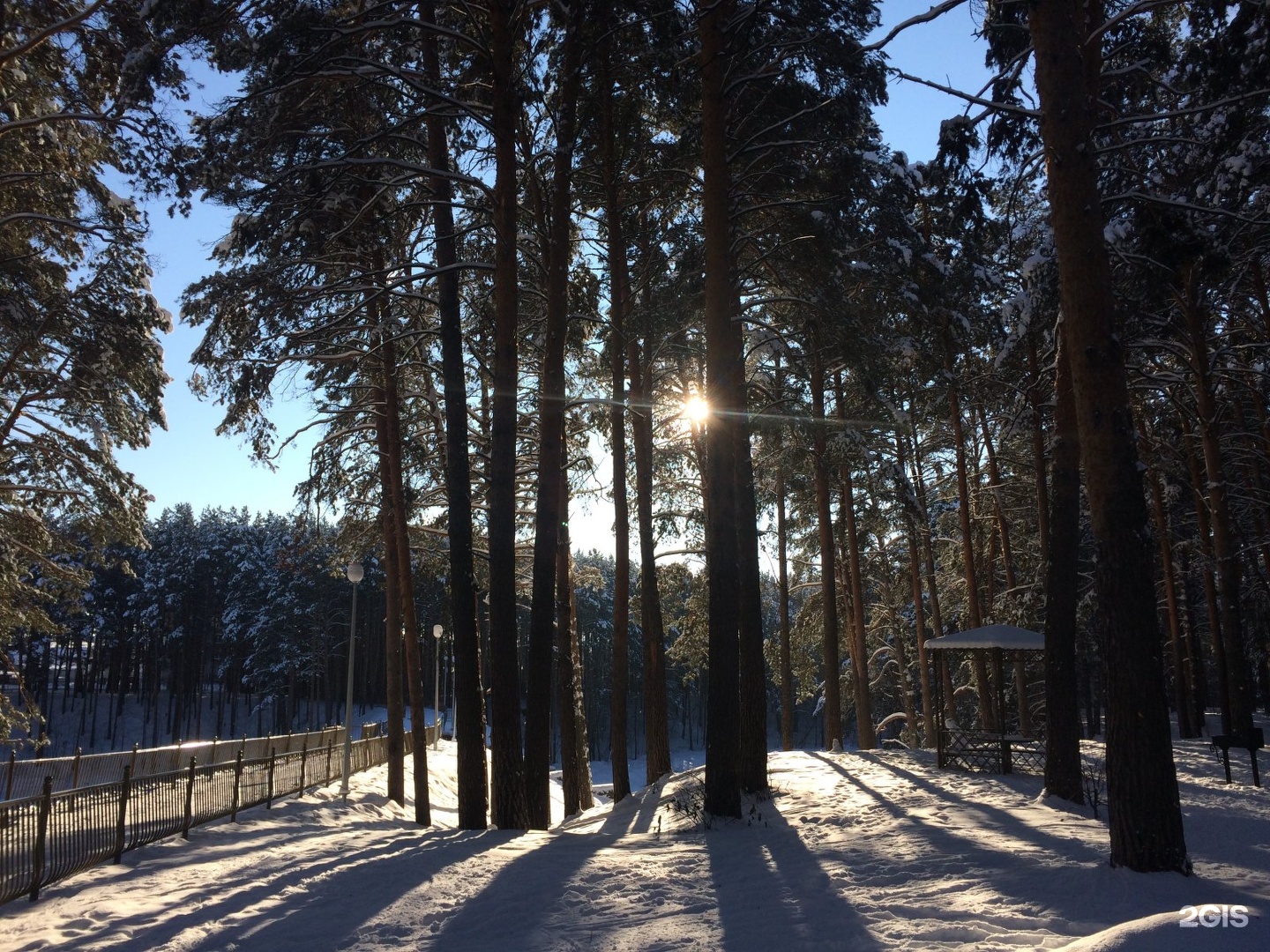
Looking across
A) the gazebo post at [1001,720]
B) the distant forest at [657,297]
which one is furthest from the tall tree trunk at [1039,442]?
the gazebo post at [1001,720]

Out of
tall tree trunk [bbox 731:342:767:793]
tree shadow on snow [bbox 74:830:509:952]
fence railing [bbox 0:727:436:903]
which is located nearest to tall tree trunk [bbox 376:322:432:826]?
fence railing [bbox 0:727:436:903]

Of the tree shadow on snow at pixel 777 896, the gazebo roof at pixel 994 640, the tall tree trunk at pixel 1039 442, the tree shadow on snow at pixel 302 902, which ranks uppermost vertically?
the tall tree trunk at pixel 1039 442

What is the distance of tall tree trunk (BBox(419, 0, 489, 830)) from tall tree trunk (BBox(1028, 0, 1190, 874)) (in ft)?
24.0

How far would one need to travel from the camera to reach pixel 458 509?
12.6m

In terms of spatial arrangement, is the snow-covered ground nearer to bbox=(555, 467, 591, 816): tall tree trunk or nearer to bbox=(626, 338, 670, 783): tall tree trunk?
bbox=(626, 338, 670, 783): tall tree trunk

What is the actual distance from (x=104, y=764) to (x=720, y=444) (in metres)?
11.9

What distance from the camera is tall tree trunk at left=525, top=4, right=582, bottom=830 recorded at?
1138cm

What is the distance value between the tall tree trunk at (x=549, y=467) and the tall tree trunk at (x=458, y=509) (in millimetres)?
731

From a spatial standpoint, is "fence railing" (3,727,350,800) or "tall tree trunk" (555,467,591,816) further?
"tall tree trunk" (555,467,591,816)

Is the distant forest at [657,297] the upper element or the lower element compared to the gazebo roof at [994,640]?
upper

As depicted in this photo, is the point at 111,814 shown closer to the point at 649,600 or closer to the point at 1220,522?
the point at 649,600

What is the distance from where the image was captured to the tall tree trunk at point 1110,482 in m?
6.03

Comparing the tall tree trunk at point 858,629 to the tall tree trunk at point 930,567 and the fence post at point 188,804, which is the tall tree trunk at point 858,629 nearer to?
the tall tree trunk at point 930,567

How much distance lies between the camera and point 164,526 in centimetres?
6756
